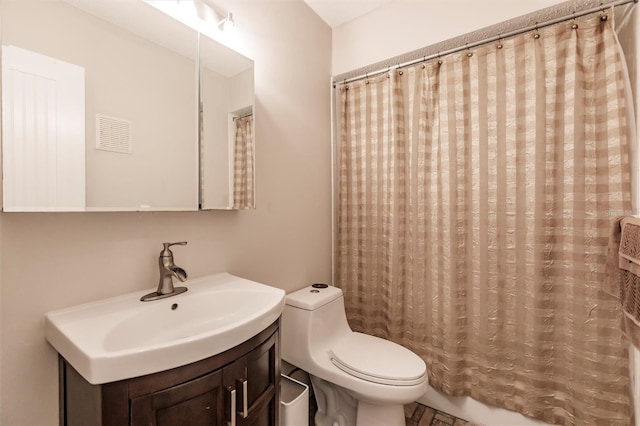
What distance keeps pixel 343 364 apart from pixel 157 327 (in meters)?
0.82

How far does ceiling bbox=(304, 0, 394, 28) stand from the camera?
5.84 ft

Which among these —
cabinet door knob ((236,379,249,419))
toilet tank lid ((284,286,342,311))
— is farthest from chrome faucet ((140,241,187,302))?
toilet tank lid ((284,286,342,311))

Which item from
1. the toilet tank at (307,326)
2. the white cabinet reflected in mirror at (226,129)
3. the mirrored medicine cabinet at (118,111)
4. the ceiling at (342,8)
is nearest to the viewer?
the mirrored medicine cabinet at (118,111)

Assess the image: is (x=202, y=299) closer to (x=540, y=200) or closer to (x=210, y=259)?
(x=210, y=259)

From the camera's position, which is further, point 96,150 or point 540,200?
point 540,200

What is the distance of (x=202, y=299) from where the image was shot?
1.11m

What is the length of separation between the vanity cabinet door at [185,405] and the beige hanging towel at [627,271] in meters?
1.25

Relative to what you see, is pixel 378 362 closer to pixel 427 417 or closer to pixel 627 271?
pixel 427 417

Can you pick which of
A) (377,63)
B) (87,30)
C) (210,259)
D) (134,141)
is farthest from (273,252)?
(377,63)

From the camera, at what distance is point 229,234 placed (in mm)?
1367

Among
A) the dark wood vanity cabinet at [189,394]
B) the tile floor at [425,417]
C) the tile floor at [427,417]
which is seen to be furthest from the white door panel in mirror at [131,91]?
the tile floor at [427,417]

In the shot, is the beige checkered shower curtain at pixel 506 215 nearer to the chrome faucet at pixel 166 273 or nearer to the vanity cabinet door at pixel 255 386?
the vanity cabinet door at pixel 255 386

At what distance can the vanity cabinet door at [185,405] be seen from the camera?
0.68 meters

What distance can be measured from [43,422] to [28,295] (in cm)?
39
